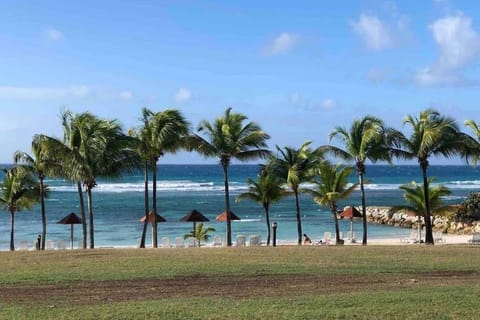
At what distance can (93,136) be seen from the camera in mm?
26172

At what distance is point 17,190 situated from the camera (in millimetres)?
30406

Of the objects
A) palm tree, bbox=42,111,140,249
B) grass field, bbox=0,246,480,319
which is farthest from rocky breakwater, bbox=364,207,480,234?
grass field, bbox=0,246,480,319

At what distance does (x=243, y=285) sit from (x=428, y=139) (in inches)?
604

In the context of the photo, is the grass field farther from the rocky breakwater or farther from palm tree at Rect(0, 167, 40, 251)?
the rocky breakwater

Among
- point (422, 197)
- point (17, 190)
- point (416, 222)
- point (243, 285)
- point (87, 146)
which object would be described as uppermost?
point (87, 146)

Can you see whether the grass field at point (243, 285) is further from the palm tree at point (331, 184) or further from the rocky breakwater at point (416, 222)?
the rocky breakwater at point (416, 222)

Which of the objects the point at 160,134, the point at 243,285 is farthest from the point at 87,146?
the point at 243,285

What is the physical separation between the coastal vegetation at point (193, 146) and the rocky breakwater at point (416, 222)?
9.22 meters

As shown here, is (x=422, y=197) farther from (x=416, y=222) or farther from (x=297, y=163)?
(x=416, y=222)

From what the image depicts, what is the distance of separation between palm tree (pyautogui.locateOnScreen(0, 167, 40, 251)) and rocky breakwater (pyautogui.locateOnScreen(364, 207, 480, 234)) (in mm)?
20271

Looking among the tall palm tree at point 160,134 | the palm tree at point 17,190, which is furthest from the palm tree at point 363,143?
the palm tree at point 17,190

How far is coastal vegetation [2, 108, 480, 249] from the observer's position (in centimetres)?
2619

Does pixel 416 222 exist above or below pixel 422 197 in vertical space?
below

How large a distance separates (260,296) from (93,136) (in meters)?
16.2
